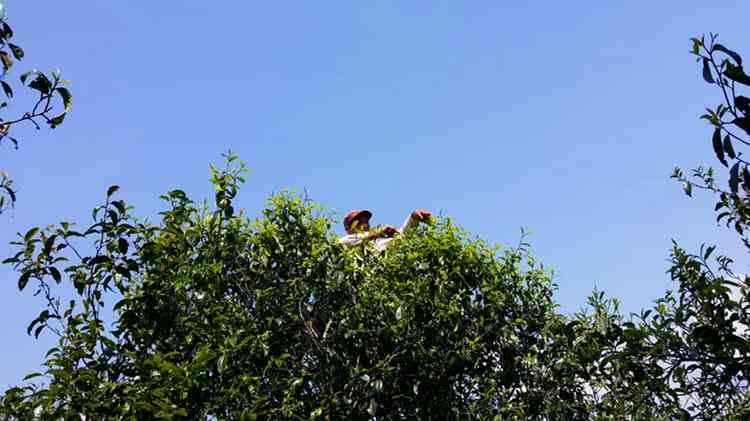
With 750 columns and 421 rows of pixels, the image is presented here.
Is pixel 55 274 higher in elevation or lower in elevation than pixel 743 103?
higher

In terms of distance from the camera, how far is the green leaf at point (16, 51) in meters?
4.58

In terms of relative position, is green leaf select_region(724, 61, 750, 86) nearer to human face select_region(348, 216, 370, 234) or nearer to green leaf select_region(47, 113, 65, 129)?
green leaf select_region(47, 113, 65, 129)

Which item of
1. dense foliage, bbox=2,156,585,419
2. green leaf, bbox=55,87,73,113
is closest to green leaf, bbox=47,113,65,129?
green leaf, bbox=55,87,73,113

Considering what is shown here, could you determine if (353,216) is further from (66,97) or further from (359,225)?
(66,97)

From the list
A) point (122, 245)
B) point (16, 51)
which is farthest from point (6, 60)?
point (122, 245)

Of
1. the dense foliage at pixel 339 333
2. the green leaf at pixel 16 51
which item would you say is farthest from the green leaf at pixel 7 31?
the dense foliage at pixel 339 333

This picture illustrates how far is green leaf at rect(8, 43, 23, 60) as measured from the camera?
4580 millimetres

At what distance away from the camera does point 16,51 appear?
4605 millimetres

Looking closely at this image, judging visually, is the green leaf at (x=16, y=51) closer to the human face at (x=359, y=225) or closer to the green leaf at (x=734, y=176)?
the green leaf at (x=734, y=176)

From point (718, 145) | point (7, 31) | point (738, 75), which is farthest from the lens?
point (7, 31)

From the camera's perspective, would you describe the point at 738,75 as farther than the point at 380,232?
No

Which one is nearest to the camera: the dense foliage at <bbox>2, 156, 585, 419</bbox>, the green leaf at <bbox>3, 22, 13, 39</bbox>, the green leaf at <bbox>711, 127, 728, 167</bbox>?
the green leaf at <bbox>711, 127, 728, 167</bbox>

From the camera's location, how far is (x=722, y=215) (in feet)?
21.8

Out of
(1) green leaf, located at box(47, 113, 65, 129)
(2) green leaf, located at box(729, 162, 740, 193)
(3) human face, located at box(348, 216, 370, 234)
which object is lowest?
(2) green leaf, located at box(729, 162, 740, 193)
